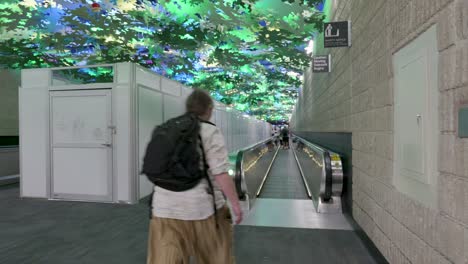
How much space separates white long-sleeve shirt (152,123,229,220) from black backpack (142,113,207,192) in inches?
1.6

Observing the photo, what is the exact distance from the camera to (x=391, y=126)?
9.63 ft

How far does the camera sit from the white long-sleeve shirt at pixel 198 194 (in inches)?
66.9

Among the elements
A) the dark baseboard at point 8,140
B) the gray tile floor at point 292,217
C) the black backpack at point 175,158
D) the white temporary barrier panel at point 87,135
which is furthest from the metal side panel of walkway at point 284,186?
the dark baseboard at point 8,140

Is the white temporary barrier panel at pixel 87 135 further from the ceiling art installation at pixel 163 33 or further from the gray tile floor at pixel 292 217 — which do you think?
the ceiling art installation at pixel 163 33

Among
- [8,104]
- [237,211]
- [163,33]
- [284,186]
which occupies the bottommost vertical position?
[284,186]

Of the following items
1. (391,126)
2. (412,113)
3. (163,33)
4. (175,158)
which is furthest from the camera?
(163,33)

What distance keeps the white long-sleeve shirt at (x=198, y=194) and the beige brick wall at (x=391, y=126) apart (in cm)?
131

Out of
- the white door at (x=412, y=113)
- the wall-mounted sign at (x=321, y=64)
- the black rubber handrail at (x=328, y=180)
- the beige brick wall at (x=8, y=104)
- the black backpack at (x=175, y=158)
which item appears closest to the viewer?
the black backpack at (x=175, y=158)

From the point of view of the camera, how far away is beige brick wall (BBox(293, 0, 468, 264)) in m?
1.75

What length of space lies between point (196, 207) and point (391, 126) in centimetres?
213

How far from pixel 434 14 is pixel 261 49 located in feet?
35.9

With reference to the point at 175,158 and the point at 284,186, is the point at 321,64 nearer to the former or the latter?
the point at 284,186

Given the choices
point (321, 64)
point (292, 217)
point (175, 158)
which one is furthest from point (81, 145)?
point (321, 64)

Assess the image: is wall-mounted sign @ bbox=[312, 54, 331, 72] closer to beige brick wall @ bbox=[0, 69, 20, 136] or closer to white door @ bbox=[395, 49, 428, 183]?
white door @ bbox=[395, 49, 428, 183]
